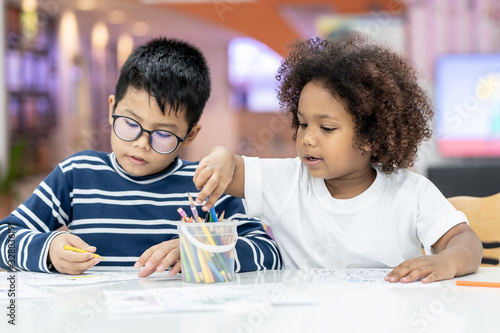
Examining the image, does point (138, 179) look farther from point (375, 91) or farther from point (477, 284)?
point (477, 284)

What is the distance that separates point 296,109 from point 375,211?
29 centimetres

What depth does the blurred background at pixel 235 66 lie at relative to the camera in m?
4.22

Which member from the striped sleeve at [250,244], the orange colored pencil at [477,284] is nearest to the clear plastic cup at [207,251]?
the striped sleeve at [250,244]

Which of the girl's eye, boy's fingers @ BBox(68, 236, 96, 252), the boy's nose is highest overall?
the girl's eye

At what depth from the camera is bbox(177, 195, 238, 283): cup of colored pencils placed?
90 cm

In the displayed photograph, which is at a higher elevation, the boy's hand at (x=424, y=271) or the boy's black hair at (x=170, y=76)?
the boy's black hair at (x=170, y=76)

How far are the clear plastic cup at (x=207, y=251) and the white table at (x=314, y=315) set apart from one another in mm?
85

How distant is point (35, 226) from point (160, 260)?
14.8 inches

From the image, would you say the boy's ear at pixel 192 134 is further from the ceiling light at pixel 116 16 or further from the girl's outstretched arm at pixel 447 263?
the ceiling light at pixel 116 16

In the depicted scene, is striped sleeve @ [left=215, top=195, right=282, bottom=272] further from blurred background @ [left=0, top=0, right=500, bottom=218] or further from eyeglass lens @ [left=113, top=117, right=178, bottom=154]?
blurred background @ [left=0, top=0, right=500, bottom=218]

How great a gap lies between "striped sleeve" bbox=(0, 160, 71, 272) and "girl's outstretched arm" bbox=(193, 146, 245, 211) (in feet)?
0.95

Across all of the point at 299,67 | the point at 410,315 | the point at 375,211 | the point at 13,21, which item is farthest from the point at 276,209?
the point at 13,21

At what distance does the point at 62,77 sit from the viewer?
7.19 metres

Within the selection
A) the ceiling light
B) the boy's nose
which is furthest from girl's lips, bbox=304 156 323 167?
the ceiling light
